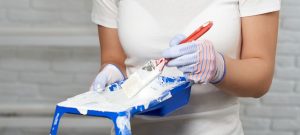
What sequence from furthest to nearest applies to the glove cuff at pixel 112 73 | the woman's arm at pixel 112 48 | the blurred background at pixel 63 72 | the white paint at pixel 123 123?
the blurred background at pixel 63 72, the woman's arm at pixel 112 48, the glove cuff at pixel 112 73, the white paint at pixel 123 123

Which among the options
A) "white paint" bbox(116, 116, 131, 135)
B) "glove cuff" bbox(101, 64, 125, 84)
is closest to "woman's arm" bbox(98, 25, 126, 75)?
"glove cuff" bbox(101, 64, 125, 84)

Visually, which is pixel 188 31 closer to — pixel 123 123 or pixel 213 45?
pixel 213 45

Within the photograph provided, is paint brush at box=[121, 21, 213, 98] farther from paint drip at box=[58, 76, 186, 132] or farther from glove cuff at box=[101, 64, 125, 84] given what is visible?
glove cuff at box=[101, 64, 125, 84]

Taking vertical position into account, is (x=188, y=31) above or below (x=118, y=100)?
above

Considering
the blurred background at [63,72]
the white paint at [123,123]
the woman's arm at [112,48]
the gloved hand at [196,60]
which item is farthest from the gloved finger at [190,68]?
the blurred background at [63,72]

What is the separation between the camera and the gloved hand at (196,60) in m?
0.69

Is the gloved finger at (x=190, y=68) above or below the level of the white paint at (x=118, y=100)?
above

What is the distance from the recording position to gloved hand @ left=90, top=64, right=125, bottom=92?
2.75 feet

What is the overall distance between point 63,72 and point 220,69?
2.91ft

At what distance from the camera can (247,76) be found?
771 mm

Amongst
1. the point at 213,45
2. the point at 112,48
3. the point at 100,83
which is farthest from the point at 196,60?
the point at 112,48

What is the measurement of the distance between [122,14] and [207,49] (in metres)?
0.26

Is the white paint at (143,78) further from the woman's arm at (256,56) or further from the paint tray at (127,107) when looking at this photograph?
the woman's arm at (256,56)

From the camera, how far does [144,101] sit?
2.28ft
